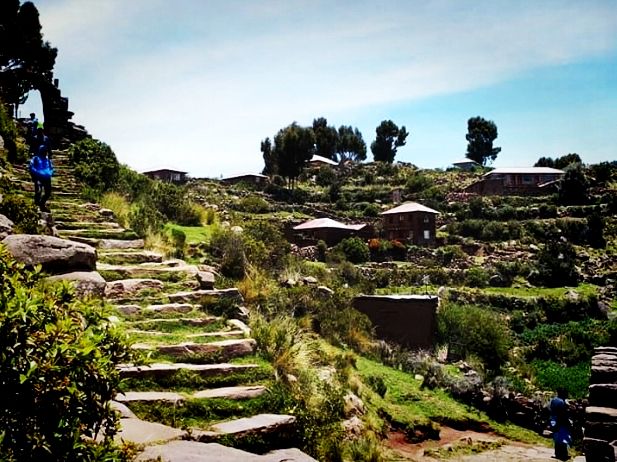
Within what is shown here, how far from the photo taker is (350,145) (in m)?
77.3

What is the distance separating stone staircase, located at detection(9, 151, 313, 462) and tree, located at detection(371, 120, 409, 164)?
6631 cm

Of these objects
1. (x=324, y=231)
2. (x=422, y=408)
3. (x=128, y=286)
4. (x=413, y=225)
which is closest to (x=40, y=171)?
(x=128, y=286)

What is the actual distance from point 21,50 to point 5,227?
932 inches

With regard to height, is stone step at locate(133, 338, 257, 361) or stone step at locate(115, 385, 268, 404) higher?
stone step at locate(133, 338, 257, 361)

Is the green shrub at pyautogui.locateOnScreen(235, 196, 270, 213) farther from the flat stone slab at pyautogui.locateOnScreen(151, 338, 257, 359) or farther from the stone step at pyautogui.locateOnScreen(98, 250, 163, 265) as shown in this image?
the flat stone slab at pyautogui.locateOnScreen(151, 338, 257, 359)

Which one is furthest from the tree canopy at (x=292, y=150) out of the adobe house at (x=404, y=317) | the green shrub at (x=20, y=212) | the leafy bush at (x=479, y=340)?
the green shrub at (x=20, y=212)

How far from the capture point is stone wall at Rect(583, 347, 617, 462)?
8.32 metres

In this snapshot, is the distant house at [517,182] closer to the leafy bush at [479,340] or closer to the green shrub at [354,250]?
the green shrub at [354,250]

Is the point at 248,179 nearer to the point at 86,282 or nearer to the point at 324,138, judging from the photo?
the point at 324,138

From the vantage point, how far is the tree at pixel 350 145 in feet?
253

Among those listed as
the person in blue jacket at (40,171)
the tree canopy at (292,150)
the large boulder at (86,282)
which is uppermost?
the tree canopy at (292,150)

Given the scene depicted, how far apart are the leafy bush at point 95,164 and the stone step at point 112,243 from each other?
4.57m

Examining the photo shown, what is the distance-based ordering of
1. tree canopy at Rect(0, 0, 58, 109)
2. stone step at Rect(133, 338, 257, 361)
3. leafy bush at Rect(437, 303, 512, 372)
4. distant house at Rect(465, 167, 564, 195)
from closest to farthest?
1. stone step at Rect(133, 338, 257, 361)
2. leafy bush at Rect(437, 303, 512, 372)
3. tree canopy at Rect(0, 0, 58, 109)
4. distant house at Rect(465, 167, 564, 195)

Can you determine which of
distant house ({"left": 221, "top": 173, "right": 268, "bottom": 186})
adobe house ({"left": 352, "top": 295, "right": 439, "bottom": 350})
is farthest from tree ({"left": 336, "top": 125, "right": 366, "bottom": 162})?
adobe house ({"left": 352, "top": 295, "right": 439, "bottom": 350})
